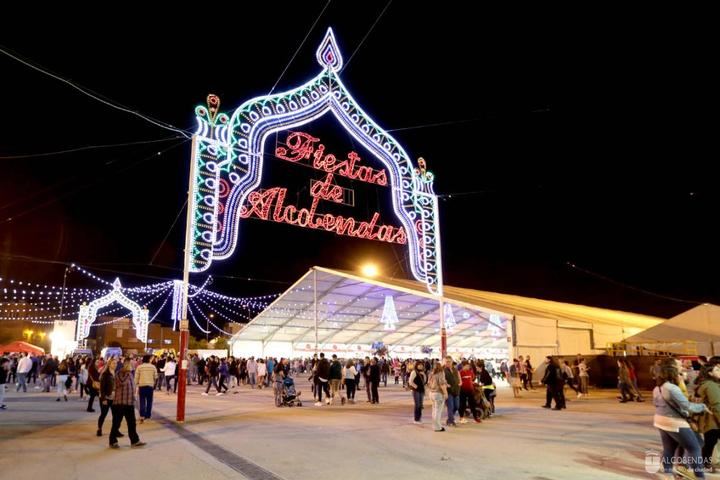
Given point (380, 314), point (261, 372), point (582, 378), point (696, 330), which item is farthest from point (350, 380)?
point (380, 314)

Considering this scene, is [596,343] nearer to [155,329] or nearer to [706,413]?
[706,413]

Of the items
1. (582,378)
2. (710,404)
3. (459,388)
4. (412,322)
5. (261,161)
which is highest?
(261,161)

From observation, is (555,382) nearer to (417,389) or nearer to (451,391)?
(451,391)

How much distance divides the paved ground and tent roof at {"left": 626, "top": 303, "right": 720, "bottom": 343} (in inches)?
440

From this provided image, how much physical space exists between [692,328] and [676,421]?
20.6 metres

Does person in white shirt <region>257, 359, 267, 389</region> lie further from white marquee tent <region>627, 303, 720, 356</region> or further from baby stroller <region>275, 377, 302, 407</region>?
white marquee tent <region>627, 303, 720, 356</region>

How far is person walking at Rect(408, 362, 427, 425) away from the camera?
1245cm

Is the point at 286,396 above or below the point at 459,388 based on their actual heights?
below

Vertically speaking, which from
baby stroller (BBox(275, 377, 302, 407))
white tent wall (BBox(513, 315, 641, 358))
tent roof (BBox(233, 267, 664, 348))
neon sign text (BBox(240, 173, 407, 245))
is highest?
neon sign text (BBox(240, 173, 407, 245))

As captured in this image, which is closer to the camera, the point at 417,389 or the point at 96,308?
the point at 417,389

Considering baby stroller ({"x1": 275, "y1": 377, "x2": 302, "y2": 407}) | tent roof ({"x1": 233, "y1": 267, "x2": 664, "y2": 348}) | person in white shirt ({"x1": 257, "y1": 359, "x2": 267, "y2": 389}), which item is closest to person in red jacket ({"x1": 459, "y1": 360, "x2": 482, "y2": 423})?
baby stroller ({"x1": 275, "y1": 377, "x2": 302, "y2": 407})

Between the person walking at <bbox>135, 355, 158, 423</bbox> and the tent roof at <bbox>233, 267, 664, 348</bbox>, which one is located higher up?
the tent roof at <bbox>233, 267, 664, 348</bbox>

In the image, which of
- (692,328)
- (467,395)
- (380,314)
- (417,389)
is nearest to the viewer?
(417,389)

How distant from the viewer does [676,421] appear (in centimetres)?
594
